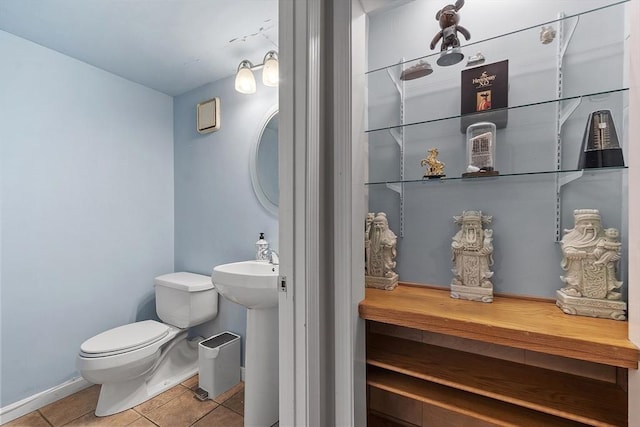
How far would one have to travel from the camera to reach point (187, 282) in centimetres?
198

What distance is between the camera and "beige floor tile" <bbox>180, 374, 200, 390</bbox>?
1892 millimetres

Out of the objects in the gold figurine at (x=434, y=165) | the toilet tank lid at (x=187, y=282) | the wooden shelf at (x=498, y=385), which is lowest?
the wooden shelf at (x=498, y=385)

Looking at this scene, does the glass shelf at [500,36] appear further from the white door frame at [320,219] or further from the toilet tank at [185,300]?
the toilet tank at [185,300]

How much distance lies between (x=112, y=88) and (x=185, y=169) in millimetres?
724

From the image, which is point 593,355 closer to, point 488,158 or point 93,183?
point 488,158

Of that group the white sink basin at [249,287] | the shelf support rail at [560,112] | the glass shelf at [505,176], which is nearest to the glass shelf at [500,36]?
the shelf support rail at [560,112]

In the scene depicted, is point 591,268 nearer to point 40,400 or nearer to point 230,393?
point 230,393

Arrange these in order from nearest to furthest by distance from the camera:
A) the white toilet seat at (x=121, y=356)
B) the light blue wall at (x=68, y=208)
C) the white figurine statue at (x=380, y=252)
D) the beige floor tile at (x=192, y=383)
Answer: the white figurine statue at (x=380, y=252), the white toilet seat at (x=121, y=356), the light blue wall at (x=68, y=208), the beige floor tile at (x=192, y=383)

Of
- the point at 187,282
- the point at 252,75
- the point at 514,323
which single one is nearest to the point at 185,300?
the point at 187,282

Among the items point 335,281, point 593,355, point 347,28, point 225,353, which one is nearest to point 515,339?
point 593,355

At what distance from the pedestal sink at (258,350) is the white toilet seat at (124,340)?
630mm

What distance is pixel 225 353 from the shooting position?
1.84 m

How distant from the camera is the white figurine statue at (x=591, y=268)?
880mm

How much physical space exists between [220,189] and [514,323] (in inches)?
75.5
